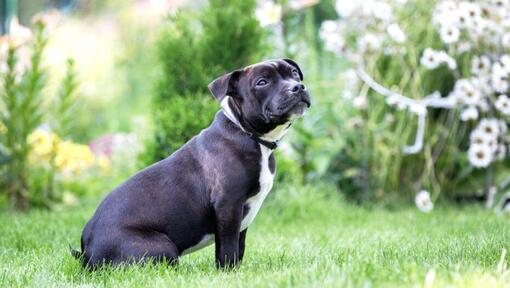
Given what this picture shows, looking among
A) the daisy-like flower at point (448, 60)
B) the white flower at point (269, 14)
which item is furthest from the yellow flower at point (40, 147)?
the daisy-like flower at point (448, 60)

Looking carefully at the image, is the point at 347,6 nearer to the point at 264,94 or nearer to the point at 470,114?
the point at 470,114

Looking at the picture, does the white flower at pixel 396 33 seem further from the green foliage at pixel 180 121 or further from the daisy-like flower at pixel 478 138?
the green foliage at pixel 180 121

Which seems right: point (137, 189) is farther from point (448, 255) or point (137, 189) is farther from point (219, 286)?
point (448, 255)

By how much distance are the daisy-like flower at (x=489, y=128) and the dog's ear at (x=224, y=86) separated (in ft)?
11.3

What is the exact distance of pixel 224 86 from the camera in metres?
3.69

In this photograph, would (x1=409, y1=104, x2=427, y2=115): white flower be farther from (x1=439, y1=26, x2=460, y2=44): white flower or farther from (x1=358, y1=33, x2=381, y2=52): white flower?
(x1=358, y1=33, x2=381, y2=52): white flower

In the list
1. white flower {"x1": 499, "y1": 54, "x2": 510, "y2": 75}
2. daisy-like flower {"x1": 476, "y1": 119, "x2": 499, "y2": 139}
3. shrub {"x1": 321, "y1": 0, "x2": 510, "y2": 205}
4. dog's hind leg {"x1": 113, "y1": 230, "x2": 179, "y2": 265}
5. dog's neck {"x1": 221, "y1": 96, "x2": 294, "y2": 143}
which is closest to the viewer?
dog's hind leg {"x1": 113, "y1": 230, "x2": 179, "y2": 265}

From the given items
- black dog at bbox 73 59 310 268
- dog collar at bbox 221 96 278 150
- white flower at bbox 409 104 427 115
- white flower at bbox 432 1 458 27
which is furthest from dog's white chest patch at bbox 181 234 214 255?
white flower at bbox 432 1 458 27

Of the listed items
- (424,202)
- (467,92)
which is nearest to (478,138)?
(467,92)

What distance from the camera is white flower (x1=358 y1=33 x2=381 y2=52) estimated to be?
270 inches

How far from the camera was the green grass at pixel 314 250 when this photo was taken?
2.91 meters

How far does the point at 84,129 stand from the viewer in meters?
11.4

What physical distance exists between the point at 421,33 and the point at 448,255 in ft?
13.3

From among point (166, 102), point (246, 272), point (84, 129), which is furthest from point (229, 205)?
point (84, 129)
